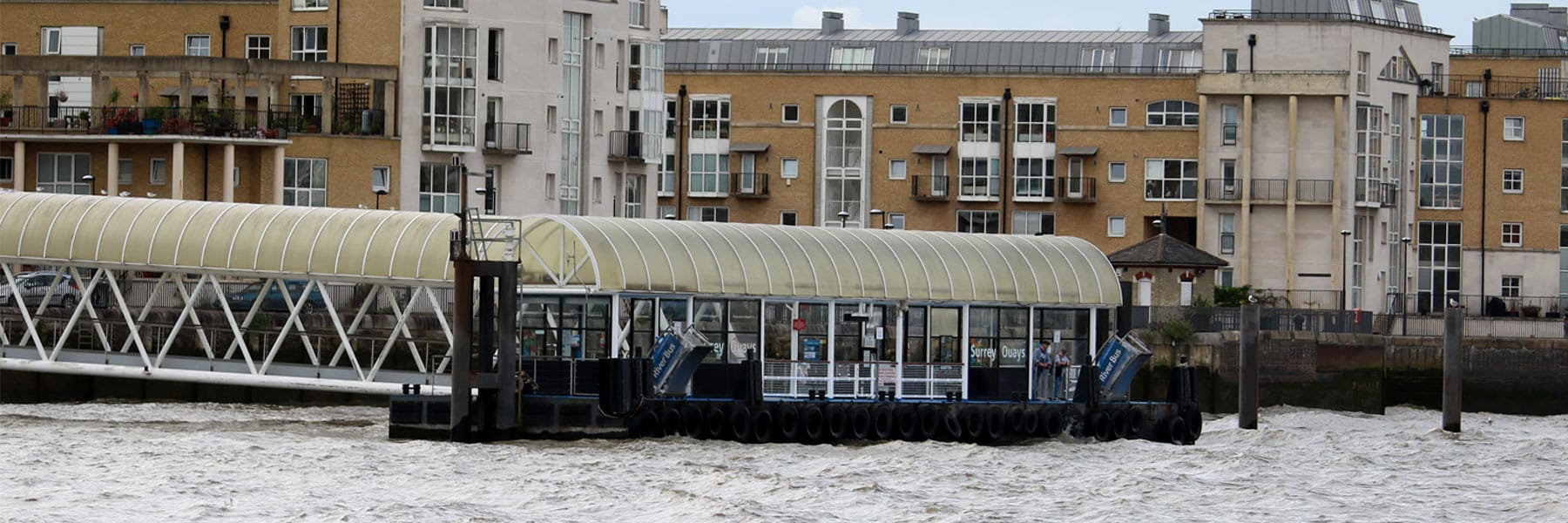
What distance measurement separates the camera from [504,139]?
9275cm

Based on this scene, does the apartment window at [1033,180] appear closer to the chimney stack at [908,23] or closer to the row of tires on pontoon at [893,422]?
the chimney stack at [908,23]

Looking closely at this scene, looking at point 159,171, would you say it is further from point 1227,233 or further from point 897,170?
point 1227,233

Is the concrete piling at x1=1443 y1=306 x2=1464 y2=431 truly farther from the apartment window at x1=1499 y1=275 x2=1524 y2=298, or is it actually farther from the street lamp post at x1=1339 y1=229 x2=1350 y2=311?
the apartment window at x1=1499 y1=275 x2=1524 y2=298

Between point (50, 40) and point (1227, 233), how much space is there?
45024 mm

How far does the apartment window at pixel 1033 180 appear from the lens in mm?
111938

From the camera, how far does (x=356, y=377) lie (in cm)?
6212

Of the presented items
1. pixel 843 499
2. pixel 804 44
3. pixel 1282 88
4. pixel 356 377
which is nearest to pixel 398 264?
pixel 356 377

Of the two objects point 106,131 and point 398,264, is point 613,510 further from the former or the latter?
point 106,131

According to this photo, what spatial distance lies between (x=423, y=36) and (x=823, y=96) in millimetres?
26670

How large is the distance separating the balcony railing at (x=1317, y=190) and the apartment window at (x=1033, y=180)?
9958 mm

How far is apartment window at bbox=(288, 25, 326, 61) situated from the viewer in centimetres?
9206

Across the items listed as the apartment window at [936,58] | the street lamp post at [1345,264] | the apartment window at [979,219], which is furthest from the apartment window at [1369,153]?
the apartment window at [936,58]

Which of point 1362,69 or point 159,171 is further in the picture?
point 1362,69

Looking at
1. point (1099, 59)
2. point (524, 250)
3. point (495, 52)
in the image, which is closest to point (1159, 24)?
point (1099, 59)
